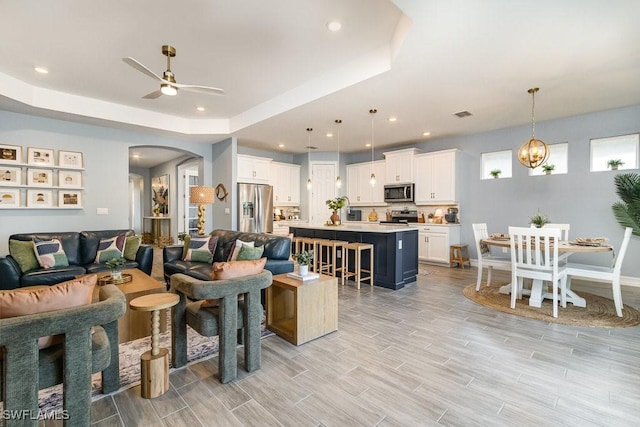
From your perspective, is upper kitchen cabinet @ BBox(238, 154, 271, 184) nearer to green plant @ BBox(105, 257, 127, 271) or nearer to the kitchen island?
the kitchen island

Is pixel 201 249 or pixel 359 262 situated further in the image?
pixel 359 262

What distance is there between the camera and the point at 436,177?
6.65 m

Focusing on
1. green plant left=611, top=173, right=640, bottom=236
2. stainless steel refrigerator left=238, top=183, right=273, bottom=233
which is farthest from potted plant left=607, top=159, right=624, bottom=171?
stainless steel refrigerator left=238, top=183, right=273, bottom=233

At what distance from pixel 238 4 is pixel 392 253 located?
12.3 ft

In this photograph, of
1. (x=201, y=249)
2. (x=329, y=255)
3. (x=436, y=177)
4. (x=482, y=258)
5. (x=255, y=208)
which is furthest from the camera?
(x=255, y=208)

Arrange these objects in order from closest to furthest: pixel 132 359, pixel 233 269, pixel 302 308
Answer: pixel 233 269 → pixel 132 359 → pixel 302 308

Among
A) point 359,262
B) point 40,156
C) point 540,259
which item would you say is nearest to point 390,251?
point 359,262

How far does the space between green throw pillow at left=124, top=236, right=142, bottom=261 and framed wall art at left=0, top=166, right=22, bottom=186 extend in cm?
195

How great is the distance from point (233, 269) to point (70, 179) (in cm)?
475

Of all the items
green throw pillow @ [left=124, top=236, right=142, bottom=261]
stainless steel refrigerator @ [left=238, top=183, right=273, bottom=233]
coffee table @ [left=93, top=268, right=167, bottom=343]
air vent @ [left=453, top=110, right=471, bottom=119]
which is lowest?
coffee table @ [left=93, top=268, right=167, bottom=343]

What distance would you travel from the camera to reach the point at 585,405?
188 cm

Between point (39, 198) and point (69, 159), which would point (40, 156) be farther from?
point (39, 198)

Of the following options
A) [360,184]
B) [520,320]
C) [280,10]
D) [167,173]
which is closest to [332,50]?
[280,10]

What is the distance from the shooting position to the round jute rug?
320cm
